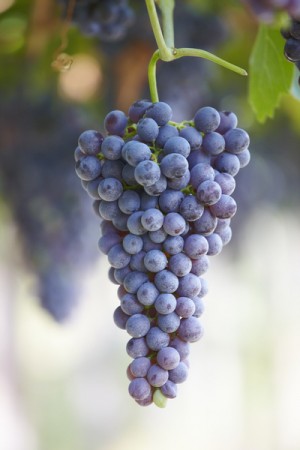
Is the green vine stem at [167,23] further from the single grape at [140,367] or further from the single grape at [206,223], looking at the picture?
the single grape at [140,367]

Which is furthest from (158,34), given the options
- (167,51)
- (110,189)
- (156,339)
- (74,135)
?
(74,135)

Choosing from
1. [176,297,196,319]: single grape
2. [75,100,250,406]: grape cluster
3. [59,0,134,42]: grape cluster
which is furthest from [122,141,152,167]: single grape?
[59,0,134,42]: grape cluster

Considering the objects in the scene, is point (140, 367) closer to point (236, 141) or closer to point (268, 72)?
point (236, 141)

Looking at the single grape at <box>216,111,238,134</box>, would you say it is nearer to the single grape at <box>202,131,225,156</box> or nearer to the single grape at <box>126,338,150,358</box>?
the single grape at <box>202,131,225,156</box>

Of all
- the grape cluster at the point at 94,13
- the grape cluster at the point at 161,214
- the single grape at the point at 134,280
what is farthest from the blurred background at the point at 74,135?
the single grape at the point at 134,280

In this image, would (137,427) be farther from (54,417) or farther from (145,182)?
(145,182)
